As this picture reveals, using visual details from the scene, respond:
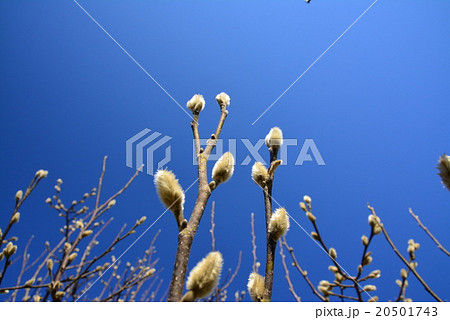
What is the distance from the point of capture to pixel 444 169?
3.25 ft

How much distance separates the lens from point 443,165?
3.25ft

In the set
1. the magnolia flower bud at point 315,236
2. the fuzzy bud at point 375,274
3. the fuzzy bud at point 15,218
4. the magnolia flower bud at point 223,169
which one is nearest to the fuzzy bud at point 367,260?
the fuzzy bud at point 375,274

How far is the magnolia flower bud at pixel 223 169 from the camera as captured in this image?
3.59ft

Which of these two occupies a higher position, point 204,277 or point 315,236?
point 315,236

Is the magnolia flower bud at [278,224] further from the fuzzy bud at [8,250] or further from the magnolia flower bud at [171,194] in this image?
the fuzzy bud at [8,250]

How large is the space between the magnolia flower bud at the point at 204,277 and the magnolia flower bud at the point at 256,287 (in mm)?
342

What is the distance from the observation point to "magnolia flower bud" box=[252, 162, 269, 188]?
1.26m

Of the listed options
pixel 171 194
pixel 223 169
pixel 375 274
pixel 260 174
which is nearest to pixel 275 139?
pixel 260 174

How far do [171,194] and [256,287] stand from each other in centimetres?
47

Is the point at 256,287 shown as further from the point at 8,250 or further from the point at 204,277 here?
the point at 8,250

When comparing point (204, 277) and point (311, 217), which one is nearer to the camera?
point (204, 277)

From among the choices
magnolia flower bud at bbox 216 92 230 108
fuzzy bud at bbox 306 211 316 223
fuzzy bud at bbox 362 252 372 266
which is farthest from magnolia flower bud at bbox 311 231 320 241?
magnolia flower bud at bbox 216 92 230 108

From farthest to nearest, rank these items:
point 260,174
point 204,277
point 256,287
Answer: point 260,174 → point 256,287 → point 204,277
